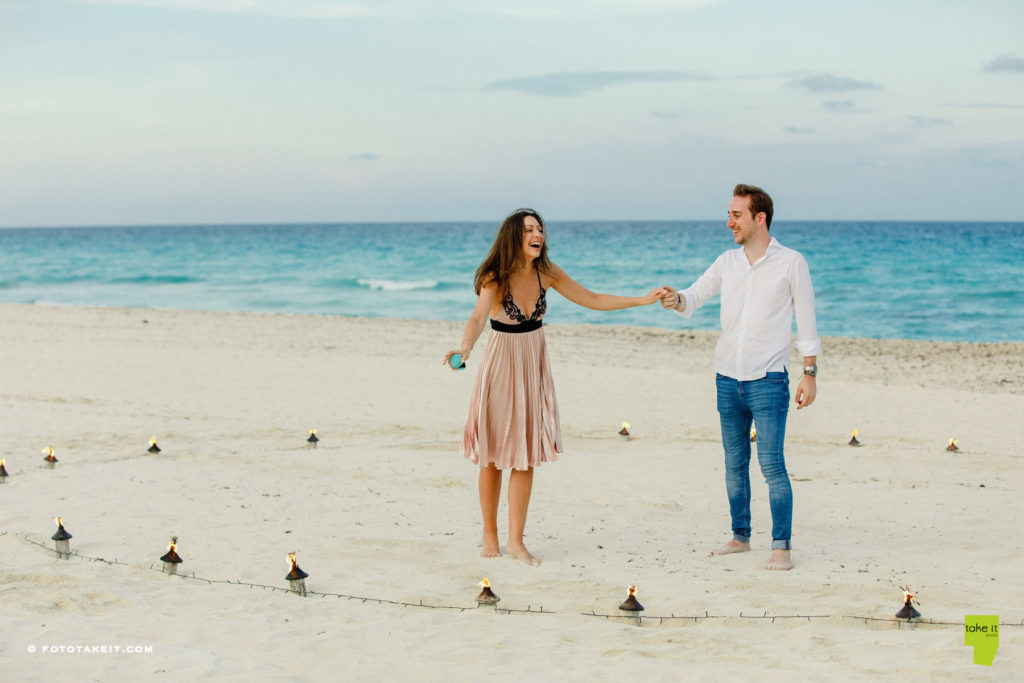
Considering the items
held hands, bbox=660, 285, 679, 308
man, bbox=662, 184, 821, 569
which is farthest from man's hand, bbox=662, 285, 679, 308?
man, bbox=662, 184, 821, 569

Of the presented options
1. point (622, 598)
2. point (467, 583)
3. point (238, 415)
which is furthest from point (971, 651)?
point (238, 415)

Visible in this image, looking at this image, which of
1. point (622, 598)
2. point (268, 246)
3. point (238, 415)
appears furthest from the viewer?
point (268, 246)

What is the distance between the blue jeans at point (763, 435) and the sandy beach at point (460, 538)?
13.9 inches

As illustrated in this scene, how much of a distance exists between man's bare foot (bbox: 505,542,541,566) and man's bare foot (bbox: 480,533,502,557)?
0.08 m

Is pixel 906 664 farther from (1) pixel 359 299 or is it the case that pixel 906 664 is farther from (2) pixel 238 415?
(1) pixel 359 299

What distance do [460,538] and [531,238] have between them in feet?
6.55

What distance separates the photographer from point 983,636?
3768mm

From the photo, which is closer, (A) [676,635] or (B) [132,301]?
(A) [676,635]

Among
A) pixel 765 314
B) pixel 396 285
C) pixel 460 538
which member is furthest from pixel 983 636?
pixel 396 285

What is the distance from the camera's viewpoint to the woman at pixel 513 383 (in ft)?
18.1

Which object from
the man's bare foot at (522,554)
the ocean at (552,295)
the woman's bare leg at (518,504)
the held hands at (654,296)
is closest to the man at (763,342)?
the held hands at (654,296)

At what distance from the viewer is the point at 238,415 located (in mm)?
10320

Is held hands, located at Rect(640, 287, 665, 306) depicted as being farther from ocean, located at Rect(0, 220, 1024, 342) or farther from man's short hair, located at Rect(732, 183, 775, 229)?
ocean, located at Rect(0, 220, 1024, 342)

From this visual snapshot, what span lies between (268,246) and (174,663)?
246ft
